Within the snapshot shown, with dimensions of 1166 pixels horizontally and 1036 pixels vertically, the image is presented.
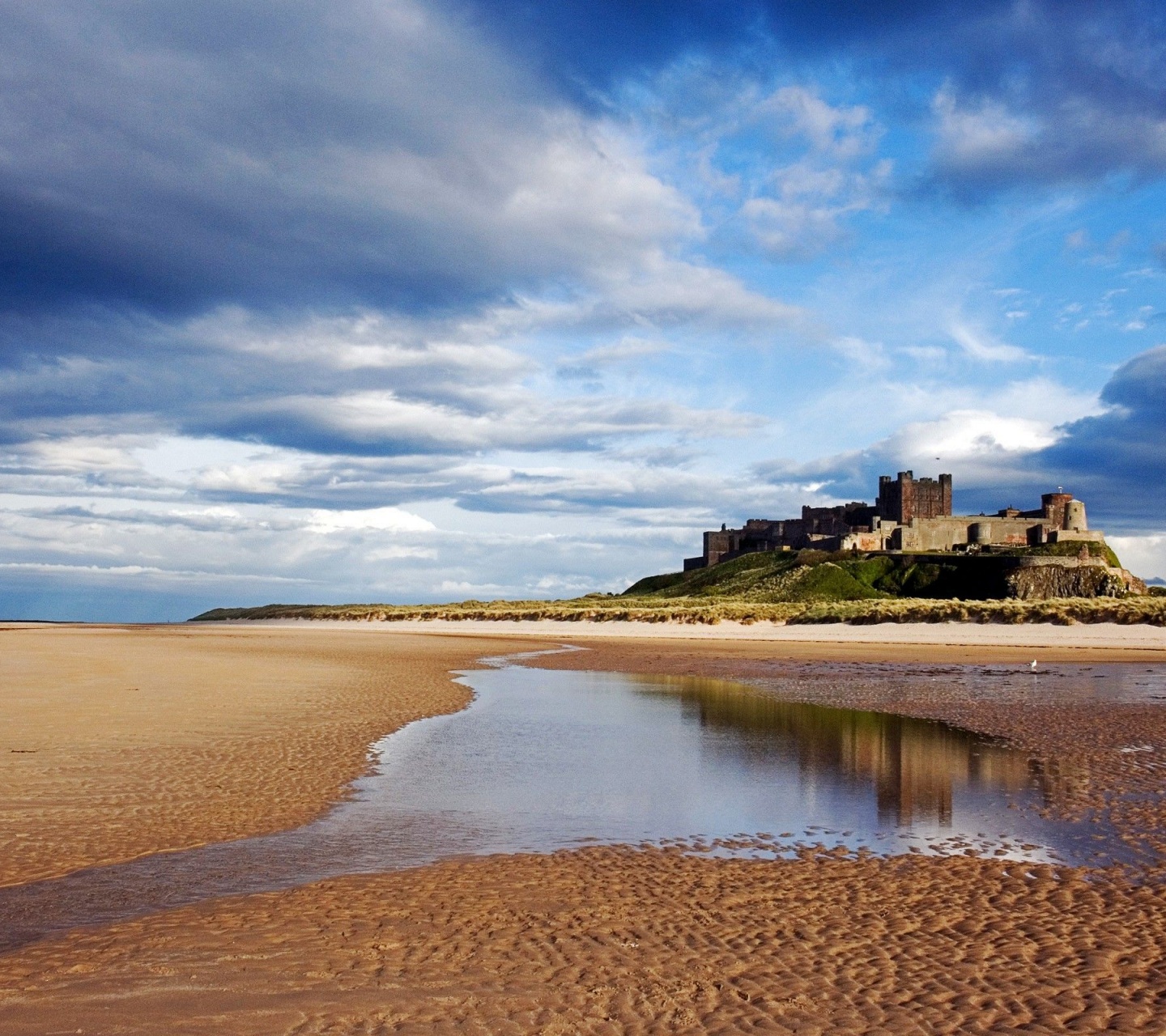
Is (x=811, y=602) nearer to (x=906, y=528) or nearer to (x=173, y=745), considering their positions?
(x=906, y=528)

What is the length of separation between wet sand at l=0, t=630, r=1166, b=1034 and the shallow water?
2.30 ft

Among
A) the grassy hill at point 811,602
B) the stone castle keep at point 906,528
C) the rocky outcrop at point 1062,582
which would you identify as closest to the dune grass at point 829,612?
the grassy hill at point 811,602

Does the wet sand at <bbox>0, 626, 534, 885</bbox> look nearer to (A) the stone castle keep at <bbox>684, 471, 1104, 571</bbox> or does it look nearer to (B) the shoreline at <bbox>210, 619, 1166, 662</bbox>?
(B) the shoreline at <bbox>210, 619, 1166, 662</bbox>

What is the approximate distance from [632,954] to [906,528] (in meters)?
113

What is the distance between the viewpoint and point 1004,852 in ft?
33.6

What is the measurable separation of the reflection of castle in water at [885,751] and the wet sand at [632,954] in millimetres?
2747

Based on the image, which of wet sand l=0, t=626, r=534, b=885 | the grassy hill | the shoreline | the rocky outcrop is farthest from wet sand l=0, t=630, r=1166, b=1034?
the rocky outcrop

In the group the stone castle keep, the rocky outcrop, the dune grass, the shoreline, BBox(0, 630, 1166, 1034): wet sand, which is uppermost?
the stone castle keep

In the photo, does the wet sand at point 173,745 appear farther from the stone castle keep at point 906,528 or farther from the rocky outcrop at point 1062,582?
the stone castle keep at point 906,528

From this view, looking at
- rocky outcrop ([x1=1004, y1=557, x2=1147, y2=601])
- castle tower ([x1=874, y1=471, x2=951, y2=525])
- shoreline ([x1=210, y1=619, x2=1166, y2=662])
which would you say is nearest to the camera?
shoreline ([x1=210, y1=619, x2=1166, y2=662])

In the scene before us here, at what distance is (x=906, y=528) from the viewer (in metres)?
114

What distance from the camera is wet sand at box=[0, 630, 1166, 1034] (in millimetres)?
5891

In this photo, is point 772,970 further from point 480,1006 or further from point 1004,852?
point 1004,852

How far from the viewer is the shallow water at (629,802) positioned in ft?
29.3
